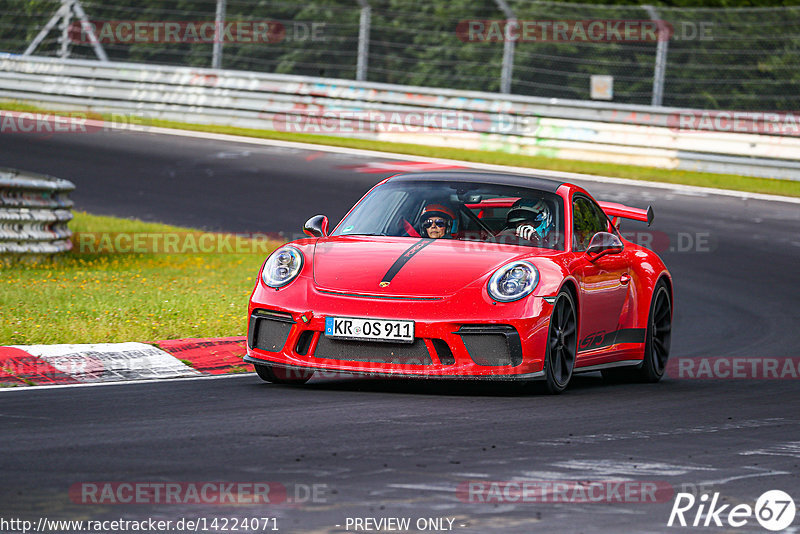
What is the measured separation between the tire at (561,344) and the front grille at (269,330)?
1.42 metres

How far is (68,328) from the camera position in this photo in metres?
9.21

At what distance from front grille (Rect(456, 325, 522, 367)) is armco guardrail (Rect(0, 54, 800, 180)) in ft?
43.4

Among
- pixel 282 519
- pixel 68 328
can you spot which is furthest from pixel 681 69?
pixel 282 519

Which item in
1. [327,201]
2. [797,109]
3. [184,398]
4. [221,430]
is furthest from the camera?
[797,109]

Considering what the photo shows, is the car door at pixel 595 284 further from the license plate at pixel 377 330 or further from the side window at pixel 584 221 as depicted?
the license plate at pixel 377 330

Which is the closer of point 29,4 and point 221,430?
point 221,430

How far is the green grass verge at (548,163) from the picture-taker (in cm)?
1984

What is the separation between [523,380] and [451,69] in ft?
51.3

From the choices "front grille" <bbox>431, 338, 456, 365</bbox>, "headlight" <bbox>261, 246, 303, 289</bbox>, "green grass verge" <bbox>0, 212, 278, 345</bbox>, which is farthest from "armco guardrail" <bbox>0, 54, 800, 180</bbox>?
"front grille" <bbox>431, 338, 456, 365</bbox>

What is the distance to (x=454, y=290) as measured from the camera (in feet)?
24.7

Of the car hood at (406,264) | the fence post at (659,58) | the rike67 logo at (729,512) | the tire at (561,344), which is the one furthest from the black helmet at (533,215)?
the fence post at (659,58)

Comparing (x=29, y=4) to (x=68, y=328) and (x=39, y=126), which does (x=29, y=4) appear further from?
(x=68, y=328)

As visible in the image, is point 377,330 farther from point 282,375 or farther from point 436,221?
point 436,221

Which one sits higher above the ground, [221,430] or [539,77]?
[539,77]
